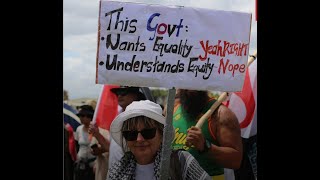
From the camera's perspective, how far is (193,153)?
6.32m

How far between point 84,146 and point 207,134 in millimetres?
1138

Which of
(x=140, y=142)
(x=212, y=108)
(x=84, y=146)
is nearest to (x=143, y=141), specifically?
(x=140, y=142)

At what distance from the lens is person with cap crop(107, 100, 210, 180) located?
6137 millimetres

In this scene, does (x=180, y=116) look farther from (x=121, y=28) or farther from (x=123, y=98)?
(x=121, y=28)

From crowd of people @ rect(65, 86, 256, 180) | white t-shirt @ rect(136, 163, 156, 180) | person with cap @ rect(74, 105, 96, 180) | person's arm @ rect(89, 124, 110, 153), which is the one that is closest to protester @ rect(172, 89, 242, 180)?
crowd of people @ rect(65, 86, 256, 180)

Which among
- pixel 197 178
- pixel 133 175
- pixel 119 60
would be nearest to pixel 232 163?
pixel 197 178

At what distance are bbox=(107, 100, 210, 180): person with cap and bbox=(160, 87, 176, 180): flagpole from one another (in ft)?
0.24

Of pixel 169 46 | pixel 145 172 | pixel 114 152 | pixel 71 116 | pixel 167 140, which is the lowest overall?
pixel 145 172

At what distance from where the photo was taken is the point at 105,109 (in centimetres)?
616

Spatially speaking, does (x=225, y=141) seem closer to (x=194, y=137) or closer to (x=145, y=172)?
(x=194, y=137)

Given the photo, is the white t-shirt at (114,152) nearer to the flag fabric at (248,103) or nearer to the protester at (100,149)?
the protester at (100,149)

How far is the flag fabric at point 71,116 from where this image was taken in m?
6.09

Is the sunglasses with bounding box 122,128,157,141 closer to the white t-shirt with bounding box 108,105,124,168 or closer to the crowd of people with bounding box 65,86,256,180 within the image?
the crowd of people with bounding box 65,86,256,180

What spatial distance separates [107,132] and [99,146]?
0.50ft
